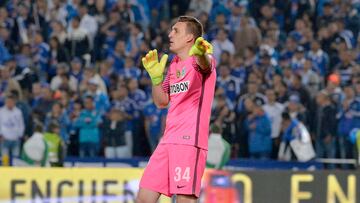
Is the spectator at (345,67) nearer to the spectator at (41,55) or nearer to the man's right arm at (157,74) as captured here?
the spectator at (41,55)

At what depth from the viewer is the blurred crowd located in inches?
651

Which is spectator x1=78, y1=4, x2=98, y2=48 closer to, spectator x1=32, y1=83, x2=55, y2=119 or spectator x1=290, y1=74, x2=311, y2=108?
spectator x1=32, y1=83, x2=55, y2=119

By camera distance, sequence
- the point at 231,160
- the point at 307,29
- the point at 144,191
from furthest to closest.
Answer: the point at 307,29, the point at 231,160, the point at 144,191

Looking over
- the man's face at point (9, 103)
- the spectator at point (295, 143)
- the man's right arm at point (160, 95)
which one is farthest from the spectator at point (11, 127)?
the man's right arm at point (160, 95)

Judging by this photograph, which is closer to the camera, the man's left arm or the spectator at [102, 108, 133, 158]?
the man's left arm

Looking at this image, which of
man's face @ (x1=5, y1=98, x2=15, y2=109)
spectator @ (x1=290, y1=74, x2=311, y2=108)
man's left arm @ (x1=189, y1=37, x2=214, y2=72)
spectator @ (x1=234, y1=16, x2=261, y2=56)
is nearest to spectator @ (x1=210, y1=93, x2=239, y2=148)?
spectator @ (x1=290, y1=74, x2=311, y2=108)

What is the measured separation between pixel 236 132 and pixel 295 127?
99 cm

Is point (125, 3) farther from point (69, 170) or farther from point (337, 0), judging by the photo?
point (69, 170)

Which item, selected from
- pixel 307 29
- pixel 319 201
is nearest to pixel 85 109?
pixel 307 29

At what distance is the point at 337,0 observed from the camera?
65.9 feet

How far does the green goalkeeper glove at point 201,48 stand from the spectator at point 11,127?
9.52 metres

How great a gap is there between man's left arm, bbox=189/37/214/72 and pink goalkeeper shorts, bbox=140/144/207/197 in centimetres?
65

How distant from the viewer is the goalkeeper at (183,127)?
24.9 ft

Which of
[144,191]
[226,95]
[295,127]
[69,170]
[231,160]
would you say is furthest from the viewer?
[226,95]
